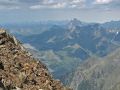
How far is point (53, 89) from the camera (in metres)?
19.8

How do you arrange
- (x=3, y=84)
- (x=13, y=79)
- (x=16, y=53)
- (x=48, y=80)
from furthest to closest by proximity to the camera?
(x=16, y=53) < (x=48, y=80) < (x=13, y=79) < (x=3, y=84)

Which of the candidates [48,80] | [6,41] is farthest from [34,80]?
[6,41]

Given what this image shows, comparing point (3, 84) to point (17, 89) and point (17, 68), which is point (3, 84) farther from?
point (17, 68)

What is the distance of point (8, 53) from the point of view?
2123 cm

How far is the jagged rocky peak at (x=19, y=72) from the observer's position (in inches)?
729

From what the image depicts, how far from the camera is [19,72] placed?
19938 mm

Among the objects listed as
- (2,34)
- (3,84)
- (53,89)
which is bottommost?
(53,89)

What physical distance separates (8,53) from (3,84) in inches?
157

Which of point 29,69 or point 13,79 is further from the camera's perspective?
point 29,69

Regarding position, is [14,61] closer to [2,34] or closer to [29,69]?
[29,69]

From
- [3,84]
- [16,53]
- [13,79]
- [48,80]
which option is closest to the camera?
[3,84]

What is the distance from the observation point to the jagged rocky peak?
1851 cm

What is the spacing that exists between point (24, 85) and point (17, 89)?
1.11 m

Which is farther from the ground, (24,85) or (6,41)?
(6,41)
